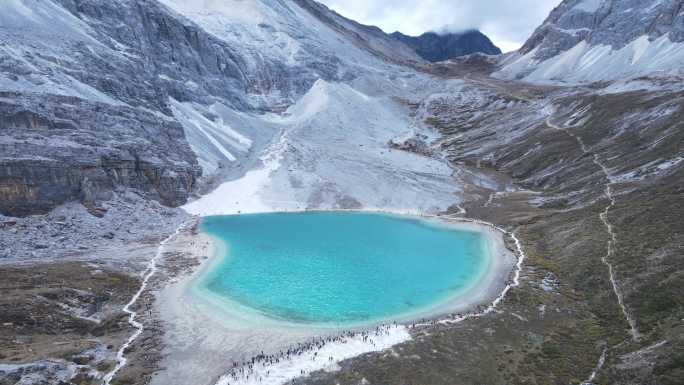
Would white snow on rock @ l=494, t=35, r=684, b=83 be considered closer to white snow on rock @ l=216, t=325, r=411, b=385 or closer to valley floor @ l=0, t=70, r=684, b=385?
valley floor @ l=0, t=70, r=684, b=385

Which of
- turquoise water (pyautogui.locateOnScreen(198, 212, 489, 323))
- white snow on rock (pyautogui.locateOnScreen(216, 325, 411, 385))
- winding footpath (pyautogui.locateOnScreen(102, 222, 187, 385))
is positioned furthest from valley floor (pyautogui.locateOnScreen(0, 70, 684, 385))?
turquoise water (pyautogui.locateOnScreen(198, 212, 489, 323))

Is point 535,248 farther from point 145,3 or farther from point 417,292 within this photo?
point 145,3

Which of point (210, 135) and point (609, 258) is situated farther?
point (210, 135)

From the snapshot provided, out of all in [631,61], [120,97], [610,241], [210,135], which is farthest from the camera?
[631,61]

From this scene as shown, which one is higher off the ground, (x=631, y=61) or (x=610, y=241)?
(x=631, y=61)

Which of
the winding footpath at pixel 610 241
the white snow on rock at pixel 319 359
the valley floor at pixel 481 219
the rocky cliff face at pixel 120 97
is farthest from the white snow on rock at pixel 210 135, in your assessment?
the winding footpath at pixel 610 241

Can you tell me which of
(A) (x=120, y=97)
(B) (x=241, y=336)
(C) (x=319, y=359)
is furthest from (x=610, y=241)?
(A) (x=120, y=97)

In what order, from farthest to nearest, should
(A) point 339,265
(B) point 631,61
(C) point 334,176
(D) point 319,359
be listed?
(B) point 631,61
(C) point 334,176
(A) point 339,265
(D) point 319,359

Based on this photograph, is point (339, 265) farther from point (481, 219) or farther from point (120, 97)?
point (120, 97)
